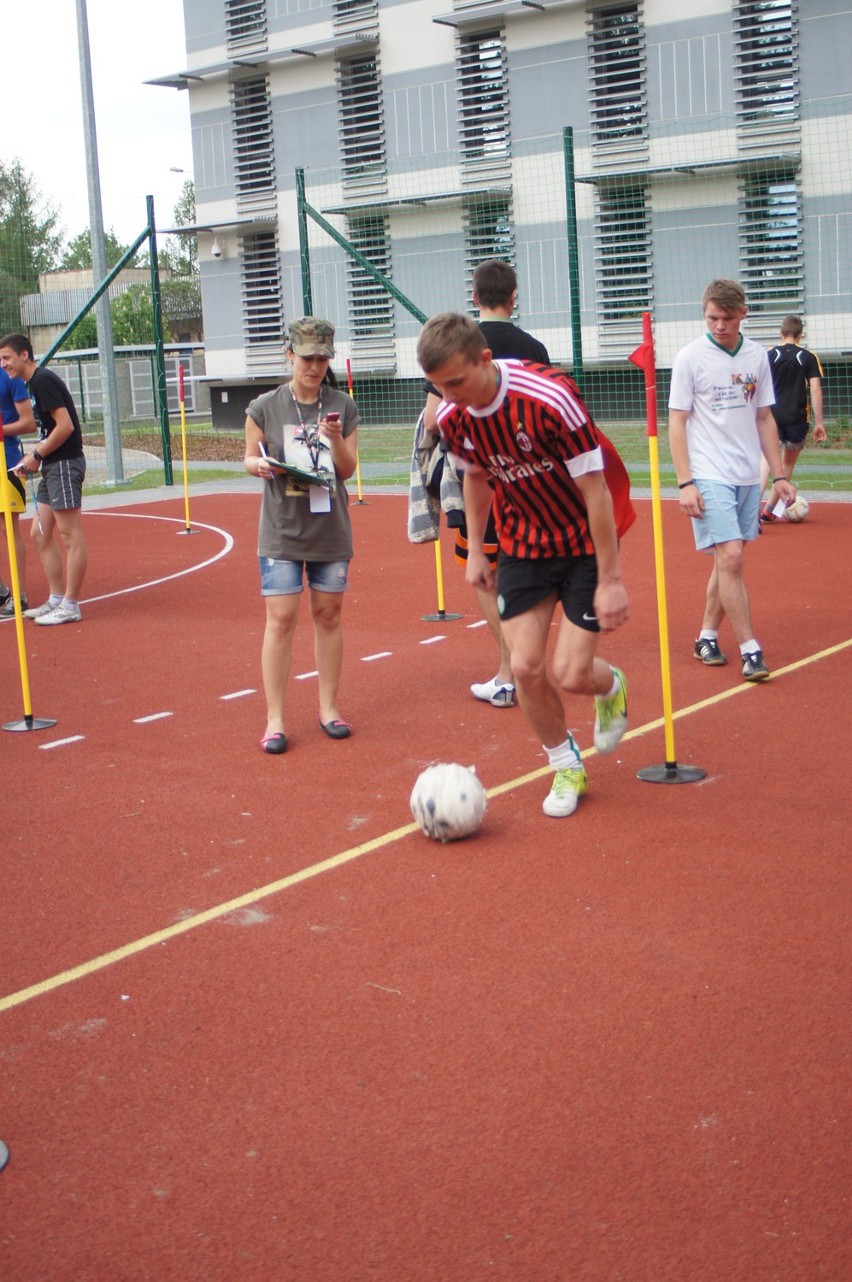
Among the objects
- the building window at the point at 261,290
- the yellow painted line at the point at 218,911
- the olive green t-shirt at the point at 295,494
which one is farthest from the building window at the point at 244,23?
the yellow painted line at the point at 218,911

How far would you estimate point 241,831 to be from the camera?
5.65 m

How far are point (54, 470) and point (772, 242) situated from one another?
1747 cm

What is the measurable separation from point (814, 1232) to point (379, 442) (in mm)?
23922

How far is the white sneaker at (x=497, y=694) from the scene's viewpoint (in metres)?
7.43

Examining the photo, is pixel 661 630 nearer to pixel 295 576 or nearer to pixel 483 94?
pixel 295 576

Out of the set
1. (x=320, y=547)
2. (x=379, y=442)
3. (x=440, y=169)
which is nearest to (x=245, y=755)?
(x=320, y=547)

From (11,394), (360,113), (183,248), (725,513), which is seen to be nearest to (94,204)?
(360,113)

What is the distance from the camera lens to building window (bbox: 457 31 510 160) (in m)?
28.0

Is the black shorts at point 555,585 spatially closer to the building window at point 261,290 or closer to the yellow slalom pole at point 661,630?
the yellow slalom pole at point 661,630

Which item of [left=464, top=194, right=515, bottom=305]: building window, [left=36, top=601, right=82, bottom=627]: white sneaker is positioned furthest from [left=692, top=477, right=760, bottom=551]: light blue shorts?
[left=464, top=194, right=515, bottom=305]: building window

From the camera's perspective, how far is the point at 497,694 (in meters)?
7.44

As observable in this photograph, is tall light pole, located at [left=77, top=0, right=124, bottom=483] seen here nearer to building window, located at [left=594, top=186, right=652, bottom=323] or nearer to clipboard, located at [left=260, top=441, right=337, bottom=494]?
building window, located at [left=594, top=186, right=652, bottom=323]

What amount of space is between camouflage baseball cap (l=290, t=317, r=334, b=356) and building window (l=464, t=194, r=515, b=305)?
2168 centimetres

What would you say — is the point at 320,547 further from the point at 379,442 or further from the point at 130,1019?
the point at 379,442
